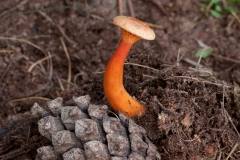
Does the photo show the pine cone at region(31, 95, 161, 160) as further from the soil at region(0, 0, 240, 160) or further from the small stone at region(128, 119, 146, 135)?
the soil at region(0, 0, 240, 160)

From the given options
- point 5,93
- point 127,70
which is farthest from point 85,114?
point 5,93

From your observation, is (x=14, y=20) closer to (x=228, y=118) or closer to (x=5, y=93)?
(x=5, y=93)

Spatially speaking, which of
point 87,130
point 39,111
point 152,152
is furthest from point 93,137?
point 39,111

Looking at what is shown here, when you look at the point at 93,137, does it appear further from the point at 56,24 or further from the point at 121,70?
the point at 56,24

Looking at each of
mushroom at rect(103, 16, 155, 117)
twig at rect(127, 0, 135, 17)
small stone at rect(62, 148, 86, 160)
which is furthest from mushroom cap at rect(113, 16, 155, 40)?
twig at rect(127, 0, 135, 17)

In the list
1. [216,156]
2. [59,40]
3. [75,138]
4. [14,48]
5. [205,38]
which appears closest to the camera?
[75,138]
